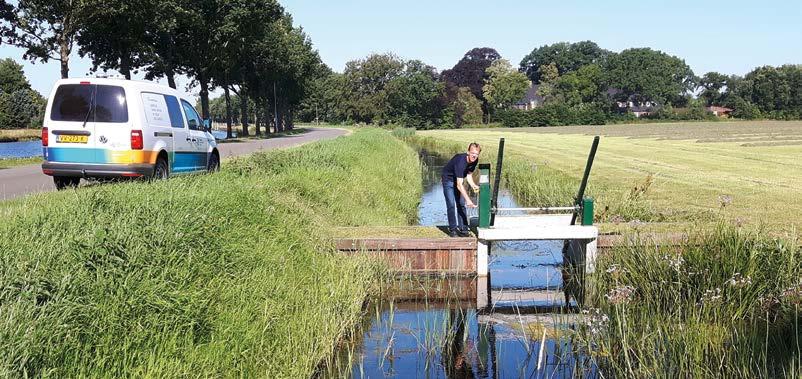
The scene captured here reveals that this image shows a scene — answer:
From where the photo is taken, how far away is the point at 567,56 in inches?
6412

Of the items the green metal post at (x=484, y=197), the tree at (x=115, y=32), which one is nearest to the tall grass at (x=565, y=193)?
the green metal post at (x=484, y=197)

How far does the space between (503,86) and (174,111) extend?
10758cm

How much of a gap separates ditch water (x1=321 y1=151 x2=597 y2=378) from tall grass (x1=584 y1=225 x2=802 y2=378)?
478mm

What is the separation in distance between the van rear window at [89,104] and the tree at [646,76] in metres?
140

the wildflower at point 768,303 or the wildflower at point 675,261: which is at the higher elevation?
the wildflower at point 675,261

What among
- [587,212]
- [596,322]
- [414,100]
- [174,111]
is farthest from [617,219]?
[414,100]

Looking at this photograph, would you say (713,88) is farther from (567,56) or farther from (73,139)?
(73,139)

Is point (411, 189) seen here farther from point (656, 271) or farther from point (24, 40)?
point (24, 40)

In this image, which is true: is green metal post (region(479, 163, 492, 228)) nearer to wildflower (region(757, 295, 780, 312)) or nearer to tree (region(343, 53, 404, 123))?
wildflower (region(757, 295, 780, 312))

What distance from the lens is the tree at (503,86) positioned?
388ft

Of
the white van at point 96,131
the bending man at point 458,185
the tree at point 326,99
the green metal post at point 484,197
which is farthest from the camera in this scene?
the tree at point 326,99

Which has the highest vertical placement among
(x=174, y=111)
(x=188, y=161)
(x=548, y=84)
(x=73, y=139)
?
(x=548, y=84)

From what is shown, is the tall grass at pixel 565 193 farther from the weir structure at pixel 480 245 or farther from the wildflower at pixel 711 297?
the wildflower at pixel 711 297

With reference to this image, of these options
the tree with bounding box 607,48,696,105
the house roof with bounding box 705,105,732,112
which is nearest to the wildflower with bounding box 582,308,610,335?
the house roof with bounding box 705,105,732,112
